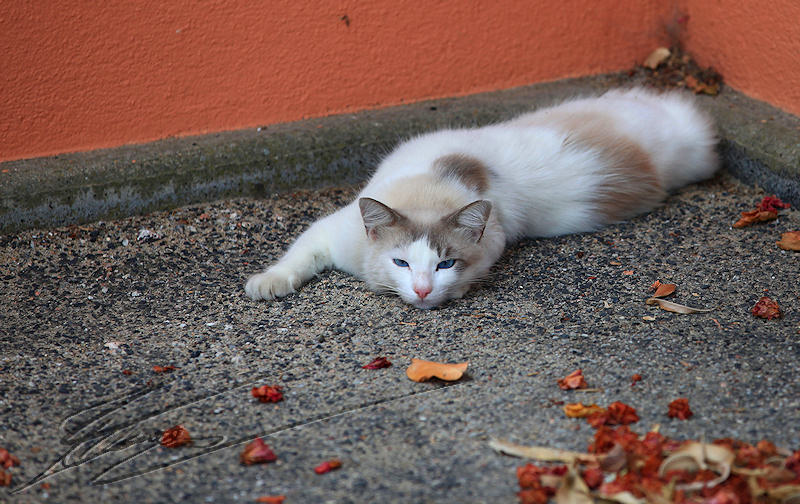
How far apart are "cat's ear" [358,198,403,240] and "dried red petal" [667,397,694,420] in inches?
48.5

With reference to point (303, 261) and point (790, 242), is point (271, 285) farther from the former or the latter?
point (790, 242)

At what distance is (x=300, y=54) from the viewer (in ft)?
13.4

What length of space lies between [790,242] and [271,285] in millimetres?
2205

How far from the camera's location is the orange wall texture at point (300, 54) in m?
3.71

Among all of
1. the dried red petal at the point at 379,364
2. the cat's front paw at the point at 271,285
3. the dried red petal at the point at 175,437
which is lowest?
the dried red petal at the point at 379,364

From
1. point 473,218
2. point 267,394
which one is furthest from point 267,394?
point 473,218

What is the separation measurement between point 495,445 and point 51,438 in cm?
132

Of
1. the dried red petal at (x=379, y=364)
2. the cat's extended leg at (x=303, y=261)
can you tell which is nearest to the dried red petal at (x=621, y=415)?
the dried red petal at (x=379, y=364)

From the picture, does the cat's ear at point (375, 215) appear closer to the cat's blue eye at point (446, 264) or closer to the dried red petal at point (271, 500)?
the cat's blue eye at point (446, 264)

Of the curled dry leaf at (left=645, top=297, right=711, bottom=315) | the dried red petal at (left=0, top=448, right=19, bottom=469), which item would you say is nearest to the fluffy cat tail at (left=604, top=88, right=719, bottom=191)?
the curled dry leaf at (left=645, top=297, right=711, bottom=315)

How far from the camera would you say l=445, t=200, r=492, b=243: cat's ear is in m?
3.14

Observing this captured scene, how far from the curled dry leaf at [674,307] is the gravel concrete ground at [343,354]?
0.04 meters

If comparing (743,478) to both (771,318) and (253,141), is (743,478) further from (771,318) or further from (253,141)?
(253,141)

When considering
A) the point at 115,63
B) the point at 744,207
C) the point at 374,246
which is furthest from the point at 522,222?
the point at 115,63
